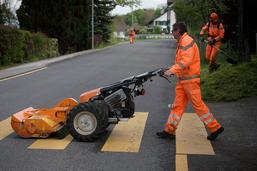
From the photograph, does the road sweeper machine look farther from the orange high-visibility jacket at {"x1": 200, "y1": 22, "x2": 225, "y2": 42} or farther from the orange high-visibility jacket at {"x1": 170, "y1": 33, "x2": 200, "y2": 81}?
the orange high-visibility jacket at {"x1": 200, "y1": 22, "x2": 225, "y2": 42}

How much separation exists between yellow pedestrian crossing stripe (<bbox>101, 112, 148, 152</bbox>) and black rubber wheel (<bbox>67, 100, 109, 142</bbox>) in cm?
27

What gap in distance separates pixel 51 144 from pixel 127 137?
4.07 ft

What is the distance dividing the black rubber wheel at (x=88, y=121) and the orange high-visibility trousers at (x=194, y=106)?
1073mm

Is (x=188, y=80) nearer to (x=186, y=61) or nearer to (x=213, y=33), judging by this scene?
(x=186, y=61)

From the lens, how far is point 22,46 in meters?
23.2

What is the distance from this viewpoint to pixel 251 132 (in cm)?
782

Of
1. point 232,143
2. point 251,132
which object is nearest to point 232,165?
point 232,143

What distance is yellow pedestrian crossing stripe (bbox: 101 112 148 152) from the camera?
6930 mm

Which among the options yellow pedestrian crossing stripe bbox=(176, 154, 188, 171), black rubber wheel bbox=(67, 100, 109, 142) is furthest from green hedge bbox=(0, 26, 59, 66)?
yellow pedestrian crossing stripe bbox=(176, 154, 188, 171)

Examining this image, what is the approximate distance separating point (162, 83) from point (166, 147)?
25.4ft

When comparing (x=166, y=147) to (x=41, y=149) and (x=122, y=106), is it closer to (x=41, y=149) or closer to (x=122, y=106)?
(x=122, y=106)

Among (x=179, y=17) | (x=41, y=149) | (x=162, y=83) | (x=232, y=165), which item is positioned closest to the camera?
(x=232, y=165)

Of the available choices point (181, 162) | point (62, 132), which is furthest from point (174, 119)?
point (62, 132)

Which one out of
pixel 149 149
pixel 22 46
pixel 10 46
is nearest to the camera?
pixel 149 149
